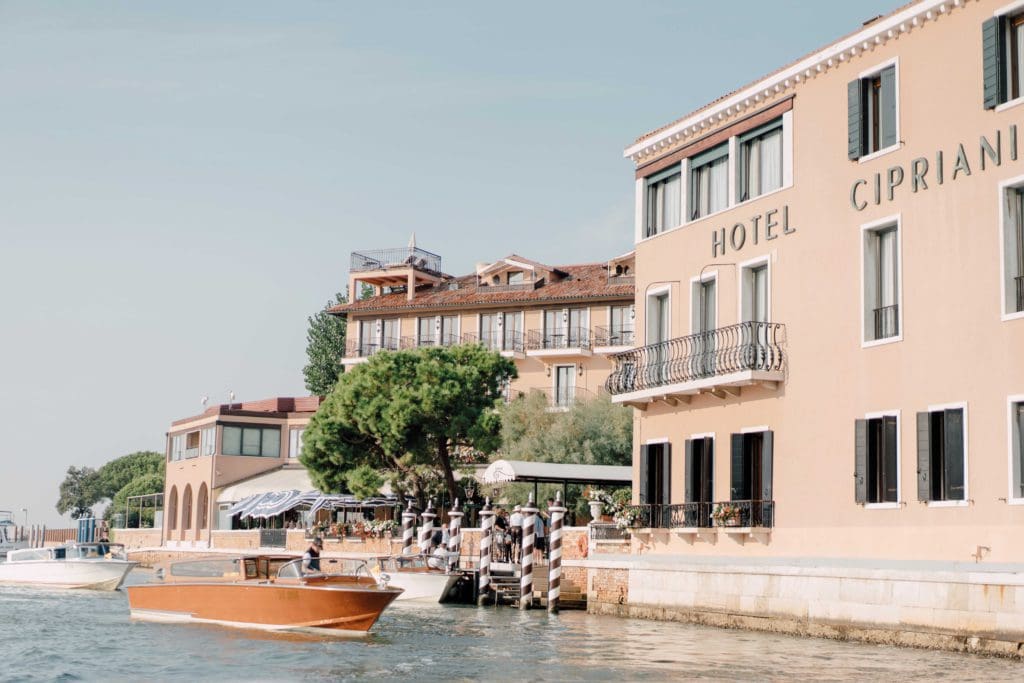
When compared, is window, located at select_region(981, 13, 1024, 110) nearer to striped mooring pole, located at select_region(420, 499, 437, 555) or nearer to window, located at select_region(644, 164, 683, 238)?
window, located at select_region(644, 164, 683, 238)

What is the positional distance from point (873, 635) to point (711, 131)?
34.6 ft

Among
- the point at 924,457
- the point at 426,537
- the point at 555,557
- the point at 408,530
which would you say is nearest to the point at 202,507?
the point at 408,530

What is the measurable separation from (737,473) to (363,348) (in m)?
43.1

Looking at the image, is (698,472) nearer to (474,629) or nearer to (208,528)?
(474,629)

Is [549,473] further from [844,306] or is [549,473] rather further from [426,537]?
[844,306]

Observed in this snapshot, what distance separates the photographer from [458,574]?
3281 centimetres

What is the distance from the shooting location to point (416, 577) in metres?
32.4

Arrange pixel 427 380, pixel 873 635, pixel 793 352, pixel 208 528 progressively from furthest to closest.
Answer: pixel 208 528, pixel 427 380, pixel 793 352, pixel 873 635

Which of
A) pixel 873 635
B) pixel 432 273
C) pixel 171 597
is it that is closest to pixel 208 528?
pixel 432 273

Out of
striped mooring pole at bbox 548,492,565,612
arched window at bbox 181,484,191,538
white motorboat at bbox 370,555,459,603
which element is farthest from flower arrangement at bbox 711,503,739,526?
arched window at bbox 181,484,191,538

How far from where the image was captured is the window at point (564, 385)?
197ft

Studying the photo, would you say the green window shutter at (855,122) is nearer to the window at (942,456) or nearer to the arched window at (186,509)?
the window at (942,456)

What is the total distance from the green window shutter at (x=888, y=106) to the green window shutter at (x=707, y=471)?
6806 millimetres

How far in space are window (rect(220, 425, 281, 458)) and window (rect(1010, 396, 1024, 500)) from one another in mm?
49460
